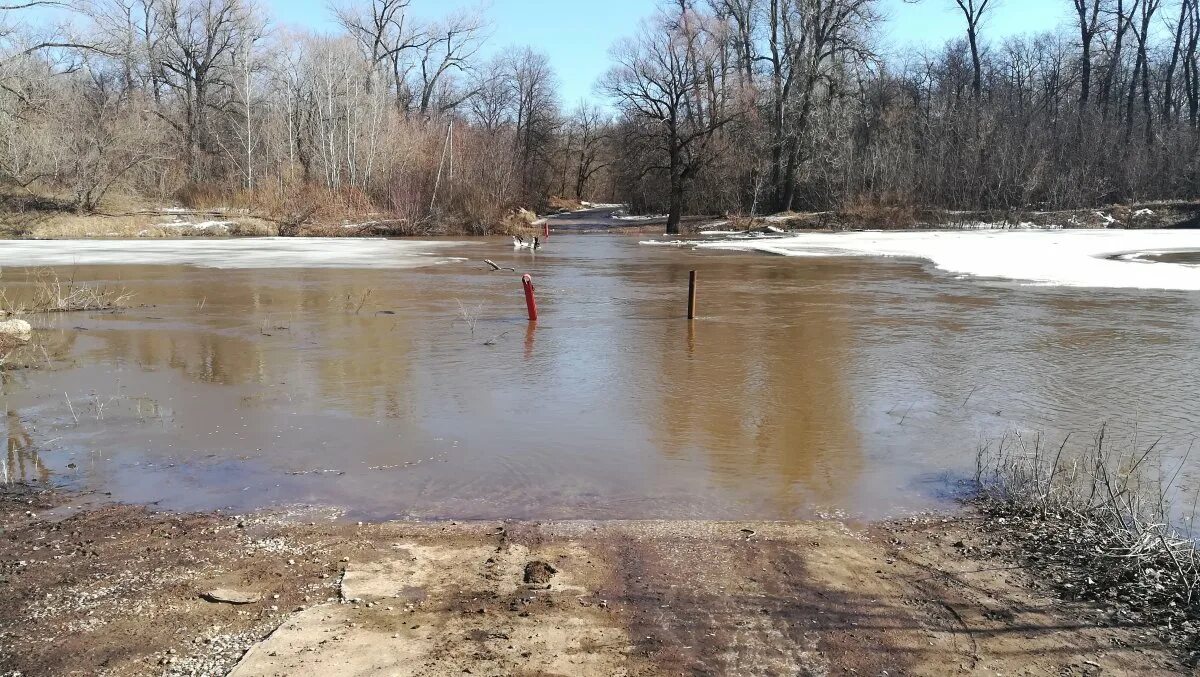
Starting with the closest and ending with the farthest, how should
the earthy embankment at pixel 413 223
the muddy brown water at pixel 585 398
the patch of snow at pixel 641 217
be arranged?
the muddy brown water at pixel 585 398 < the earthy embankment at pixel 413 223 < the patch of snow at pixel 641 217

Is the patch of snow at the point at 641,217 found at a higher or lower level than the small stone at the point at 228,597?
higher

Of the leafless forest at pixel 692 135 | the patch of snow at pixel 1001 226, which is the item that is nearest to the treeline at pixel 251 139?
the leafless forest at pixel 692 135

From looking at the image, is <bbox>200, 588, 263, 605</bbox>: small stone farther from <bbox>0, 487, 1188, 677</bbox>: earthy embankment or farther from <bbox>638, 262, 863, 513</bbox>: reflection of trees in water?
<bbox>638, 262, 863, 513</bbox>: reflection of trees in water

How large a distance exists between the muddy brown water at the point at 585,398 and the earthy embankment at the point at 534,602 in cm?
61

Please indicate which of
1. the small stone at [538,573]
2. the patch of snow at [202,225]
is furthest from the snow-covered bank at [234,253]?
the small stone at [538,573]

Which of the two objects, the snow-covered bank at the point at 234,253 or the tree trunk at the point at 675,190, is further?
the tree trunk at the point at 675,190

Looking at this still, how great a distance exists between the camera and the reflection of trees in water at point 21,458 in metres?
6.33

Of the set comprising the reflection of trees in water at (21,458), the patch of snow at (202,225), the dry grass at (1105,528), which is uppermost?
the patch of snow at (202,225)

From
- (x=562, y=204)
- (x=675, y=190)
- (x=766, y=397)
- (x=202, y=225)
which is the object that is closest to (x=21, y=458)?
(x=766, y=397)

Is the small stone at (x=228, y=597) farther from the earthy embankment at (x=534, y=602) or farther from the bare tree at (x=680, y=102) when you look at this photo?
the bare tree at (x=680, y=102)

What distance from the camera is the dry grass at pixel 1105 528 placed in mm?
4137

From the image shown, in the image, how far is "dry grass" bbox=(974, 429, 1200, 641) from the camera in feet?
13.6

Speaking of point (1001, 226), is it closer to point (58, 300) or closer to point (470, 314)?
point (470, 314)

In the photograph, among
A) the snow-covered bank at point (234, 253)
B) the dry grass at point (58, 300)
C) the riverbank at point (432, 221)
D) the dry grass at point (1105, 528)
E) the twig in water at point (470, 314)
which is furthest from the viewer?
the riverbank at point (432, 221)
